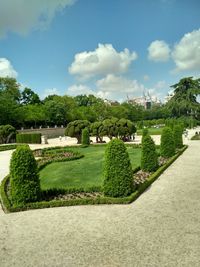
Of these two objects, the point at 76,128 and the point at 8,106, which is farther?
the point at 8,106

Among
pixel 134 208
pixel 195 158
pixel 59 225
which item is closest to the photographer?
pixel 59 225

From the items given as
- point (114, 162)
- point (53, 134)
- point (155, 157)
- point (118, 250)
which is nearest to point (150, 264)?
point (118, 250)

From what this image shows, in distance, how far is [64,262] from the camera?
5.27 meters

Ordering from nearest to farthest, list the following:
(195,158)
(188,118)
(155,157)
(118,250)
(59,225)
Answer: (118,250), (59,225), (155,157), (195,158), (188,118)

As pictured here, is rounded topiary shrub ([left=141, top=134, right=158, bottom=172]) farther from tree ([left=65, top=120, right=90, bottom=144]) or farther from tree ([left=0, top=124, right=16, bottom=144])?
tree ([left=0, top=124, right=16, bottom=144])

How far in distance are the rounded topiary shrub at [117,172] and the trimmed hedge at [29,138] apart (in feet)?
89.9

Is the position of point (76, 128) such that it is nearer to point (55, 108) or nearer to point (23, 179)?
point (23, 179)

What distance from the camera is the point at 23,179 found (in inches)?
346

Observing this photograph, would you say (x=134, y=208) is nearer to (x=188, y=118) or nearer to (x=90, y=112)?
(x=188, y=118)

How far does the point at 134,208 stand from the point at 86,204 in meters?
1.38

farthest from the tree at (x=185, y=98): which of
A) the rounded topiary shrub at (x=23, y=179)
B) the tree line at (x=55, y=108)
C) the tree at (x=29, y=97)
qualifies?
the rounded topiary shrub at (x=23, y=179)

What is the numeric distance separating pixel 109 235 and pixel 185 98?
2369 inches

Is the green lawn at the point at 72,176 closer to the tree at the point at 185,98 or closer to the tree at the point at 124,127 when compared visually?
the tree at the point at 124,127

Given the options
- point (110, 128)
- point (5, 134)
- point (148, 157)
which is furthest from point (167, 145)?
point (5, 134)
